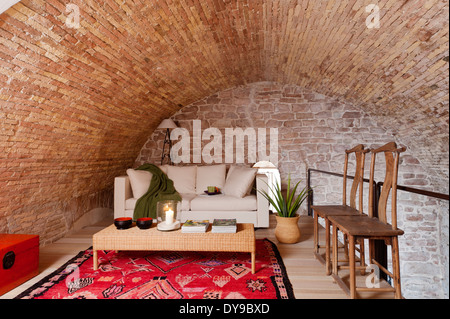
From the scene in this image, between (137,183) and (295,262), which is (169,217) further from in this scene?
(137,183)

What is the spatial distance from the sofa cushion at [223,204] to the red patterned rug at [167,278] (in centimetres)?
87

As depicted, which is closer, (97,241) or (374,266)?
(374,266)

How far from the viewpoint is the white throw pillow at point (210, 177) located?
4.48 metres

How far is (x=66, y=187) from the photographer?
3705 millimetres

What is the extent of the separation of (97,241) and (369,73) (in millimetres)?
3641

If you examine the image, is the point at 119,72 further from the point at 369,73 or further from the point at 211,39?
the point at 369,73

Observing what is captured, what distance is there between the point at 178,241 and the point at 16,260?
126cm

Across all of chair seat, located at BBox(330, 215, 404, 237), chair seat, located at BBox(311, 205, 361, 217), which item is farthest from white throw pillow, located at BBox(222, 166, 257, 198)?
chair seat, located at BBox(330, 215, 404, 237)

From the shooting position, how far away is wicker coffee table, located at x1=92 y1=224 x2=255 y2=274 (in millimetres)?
2457

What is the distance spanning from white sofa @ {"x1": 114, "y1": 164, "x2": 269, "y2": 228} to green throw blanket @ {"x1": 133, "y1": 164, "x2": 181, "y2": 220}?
95mm

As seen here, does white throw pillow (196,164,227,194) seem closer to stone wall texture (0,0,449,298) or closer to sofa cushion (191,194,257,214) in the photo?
sofa cushion (191,194,257,214)

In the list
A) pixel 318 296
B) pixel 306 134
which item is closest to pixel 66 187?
pixel 318 296

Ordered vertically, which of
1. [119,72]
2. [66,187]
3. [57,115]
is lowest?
[66,187]

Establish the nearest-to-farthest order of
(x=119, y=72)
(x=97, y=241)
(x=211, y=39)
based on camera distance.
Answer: (x=97, y=241)
(x=119, y=72)
(x=211, y=39)
